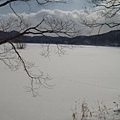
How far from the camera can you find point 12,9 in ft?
14.5

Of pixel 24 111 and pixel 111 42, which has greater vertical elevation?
pixel 111 42

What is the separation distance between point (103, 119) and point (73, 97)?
2996 millimetres

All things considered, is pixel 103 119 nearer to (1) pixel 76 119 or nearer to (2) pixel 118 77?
(1) pixel 76 119

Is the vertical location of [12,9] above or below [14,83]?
above

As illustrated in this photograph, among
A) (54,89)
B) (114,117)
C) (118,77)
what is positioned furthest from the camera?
(118,77)

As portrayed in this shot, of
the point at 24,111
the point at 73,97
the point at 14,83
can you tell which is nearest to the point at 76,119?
the point at 24,111

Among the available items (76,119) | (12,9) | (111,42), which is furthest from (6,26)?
(111,42)

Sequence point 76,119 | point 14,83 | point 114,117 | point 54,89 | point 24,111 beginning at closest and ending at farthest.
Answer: point 114,117, point 76,119, point 24,111, point 54,89, point 14,83

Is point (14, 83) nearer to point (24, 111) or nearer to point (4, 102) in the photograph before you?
point (4, 102)

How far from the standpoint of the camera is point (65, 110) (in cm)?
705

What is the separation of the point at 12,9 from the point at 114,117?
3.71m

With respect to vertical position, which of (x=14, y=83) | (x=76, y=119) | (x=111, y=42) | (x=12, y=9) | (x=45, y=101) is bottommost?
(x=76, y=119)

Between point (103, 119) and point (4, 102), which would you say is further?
point (4, 102)

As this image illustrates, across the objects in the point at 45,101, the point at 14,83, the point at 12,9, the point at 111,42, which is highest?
the point at 111,42
